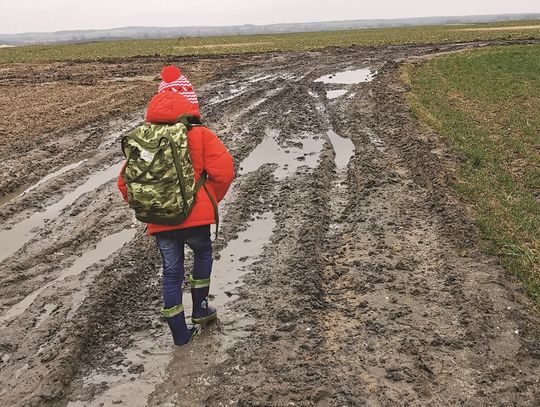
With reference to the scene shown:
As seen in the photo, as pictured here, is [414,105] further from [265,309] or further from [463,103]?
[265,309]

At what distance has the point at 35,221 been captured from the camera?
7723mm

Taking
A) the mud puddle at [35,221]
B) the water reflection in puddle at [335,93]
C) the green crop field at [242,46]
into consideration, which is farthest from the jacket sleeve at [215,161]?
the green crop field at [242,46]

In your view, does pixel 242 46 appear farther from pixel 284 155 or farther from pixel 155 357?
pixel 155 357

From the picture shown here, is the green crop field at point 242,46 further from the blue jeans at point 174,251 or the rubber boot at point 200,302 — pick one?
the blue jeans at point 174,251

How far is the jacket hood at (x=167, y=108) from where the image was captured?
13.4 feet

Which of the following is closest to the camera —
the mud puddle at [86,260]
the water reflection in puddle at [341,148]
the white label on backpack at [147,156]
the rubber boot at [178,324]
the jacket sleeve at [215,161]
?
the white label on backpack at [147,156]

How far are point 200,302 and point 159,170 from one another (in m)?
1.40

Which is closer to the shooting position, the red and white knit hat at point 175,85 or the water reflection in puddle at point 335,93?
the red and white knit hat at point 175,85

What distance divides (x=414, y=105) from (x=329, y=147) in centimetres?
478

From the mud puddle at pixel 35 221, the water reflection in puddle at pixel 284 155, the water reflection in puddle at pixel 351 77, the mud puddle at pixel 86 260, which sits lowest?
the mud puddle at pixel 86 260

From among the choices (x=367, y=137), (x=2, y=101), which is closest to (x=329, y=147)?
(x=367, y=137)

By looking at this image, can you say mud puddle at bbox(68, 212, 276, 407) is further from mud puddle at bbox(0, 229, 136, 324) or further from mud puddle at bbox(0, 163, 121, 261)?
mud puddle at bbox(0, 163, 121, 261)

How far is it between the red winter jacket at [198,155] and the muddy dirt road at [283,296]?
1180mm

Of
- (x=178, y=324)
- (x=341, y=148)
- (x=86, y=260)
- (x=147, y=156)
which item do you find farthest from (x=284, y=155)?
(x=147, y=156)
